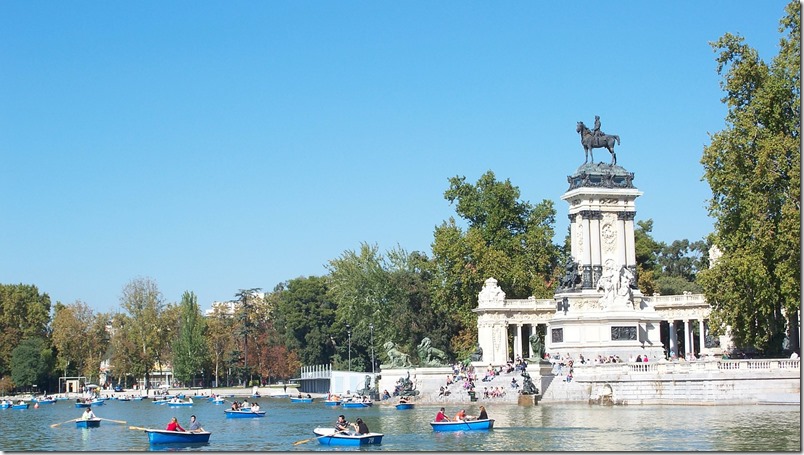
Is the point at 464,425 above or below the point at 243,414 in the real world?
below

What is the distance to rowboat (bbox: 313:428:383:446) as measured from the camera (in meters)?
39.8

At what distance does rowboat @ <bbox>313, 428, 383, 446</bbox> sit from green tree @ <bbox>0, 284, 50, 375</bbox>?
7867 cm

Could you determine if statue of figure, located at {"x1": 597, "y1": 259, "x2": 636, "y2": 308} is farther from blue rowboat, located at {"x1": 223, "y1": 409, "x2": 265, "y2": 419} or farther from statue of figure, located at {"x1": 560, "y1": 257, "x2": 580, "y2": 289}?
blue rowboat, located at {"x1": 223, "y1": 409, "x2": 265, "y2": 419}

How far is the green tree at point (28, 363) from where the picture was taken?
362 feet

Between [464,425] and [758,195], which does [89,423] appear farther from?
[758,195]

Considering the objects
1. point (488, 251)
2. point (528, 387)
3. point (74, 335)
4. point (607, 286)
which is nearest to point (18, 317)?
point (74, 335)

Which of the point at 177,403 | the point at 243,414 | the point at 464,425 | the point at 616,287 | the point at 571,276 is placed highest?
the point at 571,276

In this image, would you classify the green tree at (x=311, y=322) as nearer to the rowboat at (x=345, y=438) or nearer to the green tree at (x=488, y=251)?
the green tree at (x=488, y=251)

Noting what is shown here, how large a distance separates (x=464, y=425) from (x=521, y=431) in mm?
2242

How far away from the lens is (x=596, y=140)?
71812 mm

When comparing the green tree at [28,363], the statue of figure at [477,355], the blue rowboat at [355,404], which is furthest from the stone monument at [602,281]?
the green tree at [28,363]

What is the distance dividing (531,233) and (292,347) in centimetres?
3559

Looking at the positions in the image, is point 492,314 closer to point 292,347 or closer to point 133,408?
point 133,408

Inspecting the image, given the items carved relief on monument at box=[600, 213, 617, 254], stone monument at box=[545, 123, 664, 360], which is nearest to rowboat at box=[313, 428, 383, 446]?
stone monument at box=[545, 123, 664, 360]
